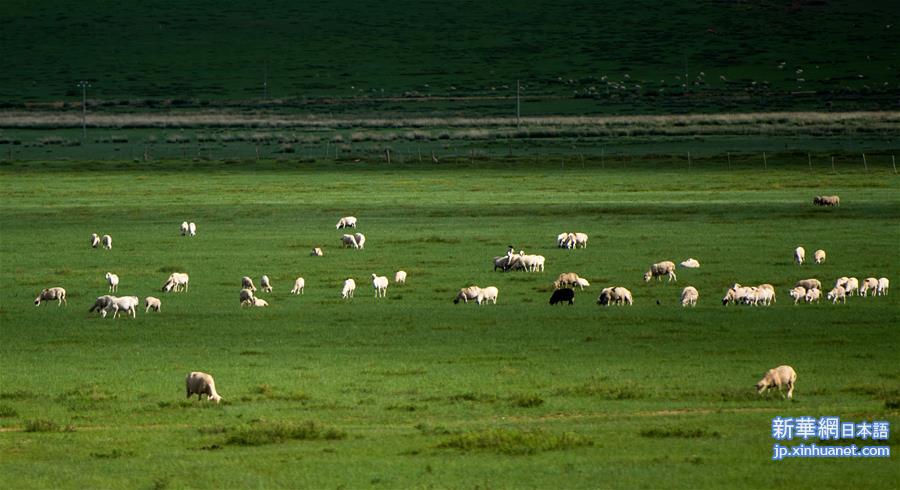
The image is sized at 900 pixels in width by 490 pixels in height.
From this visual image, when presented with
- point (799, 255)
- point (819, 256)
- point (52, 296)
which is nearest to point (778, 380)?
point (52, 296)

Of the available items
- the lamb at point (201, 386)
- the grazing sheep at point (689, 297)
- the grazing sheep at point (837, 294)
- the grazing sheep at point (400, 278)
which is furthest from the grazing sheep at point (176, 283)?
the grazing sheep at point (837, 294)

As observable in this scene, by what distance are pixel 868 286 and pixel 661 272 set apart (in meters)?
5.57

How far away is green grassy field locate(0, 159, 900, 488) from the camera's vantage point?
57.5 feet

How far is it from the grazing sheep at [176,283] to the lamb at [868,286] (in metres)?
16.8

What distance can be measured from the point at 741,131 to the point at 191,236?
74468 millimetres

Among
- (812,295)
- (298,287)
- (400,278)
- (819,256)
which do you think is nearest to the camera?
(812,295)

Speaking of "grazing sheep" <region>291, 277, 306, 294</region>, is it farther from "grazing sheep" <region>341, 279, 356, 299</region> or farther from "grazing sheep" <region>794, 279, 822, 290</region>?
"grazing sheep" <region>794, 279, 822, 290</region>

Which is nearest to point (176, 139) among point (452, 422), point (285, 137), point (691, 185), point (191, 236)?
point (285, 137)

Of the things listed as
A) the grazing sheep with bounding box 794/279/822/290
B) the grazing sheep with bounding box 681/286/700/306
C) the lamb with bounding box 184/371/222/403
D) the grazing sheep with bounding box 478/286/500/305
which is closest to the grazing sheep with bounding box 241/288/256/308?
the grazing sheep with bounding box 478/286/500/305

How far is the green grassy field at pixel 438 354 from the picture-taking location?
17516 mm

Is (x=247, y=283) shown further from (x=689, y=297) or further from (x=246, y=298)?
(x=689, y=297)

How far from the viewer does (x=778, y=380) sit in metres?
21.3

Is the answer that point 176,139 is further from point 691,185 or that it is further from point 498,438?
point 498,438

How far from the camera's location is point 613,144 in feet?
348
